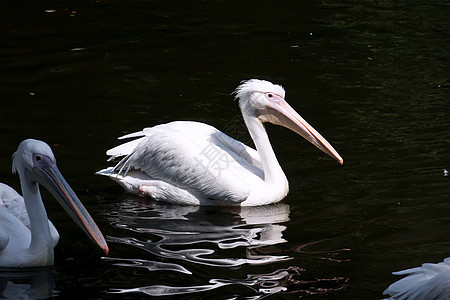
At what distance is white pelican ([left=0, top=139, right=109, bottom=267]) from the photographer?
511cm

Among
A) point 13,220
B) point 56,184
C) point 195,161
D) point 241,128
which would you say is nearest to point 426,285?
point 56,184

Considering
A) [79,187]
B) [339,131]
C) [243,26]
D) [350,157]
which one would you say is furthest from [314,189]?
[243,26]

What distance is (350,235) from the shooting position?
557 centimetres

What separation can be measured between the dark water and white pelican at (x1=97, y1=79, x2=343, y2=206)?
0.14 m

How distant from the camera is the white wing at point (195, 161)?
20.5ft

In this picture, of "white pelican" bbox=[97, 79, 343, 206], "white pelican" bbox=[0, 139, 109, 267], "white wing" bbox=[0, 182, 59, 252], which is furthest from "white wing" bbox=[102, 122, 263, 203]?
"white pelican" bbox=[0, 139, 109, 267]

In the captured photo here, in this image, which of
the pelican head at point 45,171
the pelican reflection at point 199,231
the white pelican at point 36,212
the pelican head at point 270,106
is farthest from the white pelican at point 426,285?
the pelican head at point 270,106

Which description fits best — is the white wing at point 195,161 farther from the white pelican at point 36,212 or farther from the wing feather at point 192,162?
the white pelican at point 36,212

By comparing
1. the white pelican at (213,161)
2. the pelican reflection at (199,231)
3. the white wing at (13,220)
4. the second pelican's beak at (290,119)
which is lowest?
the pelican reflection at (199,231)

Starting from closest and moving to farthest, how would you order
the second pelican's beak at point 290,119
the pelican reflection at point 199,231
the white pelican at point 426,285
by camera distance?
the white pelican at point 426,285, the pelican reflection at point 199,231, the second pelican's beak at point 290,119

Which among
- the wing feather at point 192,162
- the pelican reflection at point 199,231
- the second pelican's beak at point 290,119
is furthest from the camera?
the second pelican's beak at point 290,119

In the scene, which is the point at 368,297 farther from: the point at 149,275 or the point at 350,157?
the point at 350,157

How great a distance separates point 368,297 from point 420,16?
273 inches

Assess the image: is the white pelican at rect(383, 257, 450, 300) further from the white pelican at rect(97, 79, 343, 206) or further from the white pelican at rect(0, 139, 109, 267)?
the white pelican at rect(97, 79, 343, 206)
